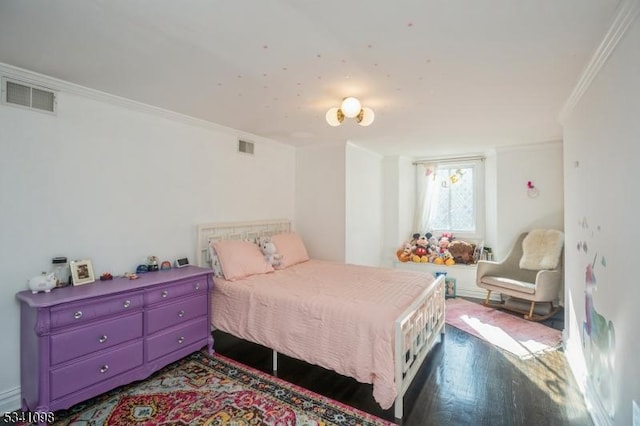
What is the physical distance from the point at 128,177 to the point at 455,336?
11.9 feet

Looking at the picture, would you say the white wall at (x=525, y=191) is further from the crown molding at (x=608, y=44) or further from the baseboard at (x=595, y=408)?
the baseboard at (x=595, y=408)

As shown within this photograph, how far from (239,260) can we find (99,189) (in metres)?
1.37

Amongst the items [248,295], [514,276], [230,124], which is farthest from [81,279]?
[514,276]

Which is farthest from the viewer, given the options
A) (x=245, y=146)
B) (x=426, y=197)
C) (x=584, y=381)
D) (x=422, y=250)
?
(x=426, y=197)

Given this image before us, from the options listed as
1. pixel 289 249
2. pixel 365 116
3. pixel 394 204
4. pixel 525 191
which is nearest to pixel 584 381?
pixel 365 116

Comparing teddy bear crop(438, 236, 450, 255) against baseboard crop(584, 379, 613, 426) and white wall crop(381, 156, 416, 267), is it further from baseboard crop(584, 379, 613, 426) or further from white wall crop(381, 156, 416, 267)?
baseboard crop(584, 379, 613, 426)

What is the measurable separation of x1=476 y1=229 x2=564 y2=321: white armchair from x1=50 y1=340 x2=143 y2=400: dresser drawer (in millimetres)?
4163

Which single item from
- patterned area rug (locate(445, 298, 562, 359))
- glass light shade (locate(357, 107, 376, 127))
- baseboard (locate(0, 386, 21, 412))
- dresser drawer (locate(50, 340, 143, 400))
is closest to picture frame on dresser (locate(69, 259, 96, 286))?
dresser drawer (locate(50, 340, 143, 400))

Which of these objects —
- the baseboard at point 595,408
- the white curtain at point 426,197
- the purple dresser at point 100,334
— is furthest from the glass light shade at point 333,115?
the white curtain at point 426,197

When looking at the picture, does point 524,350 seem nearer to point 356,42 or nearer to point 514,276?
point 514,276

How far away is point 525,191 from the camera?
436 centimetres

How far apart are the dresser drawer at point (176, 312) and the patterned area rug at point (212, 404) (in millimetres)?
423

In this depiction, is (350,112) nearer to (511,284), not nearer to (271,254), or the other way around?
(271,254)

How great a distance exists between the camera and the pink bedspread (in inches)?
80.0
